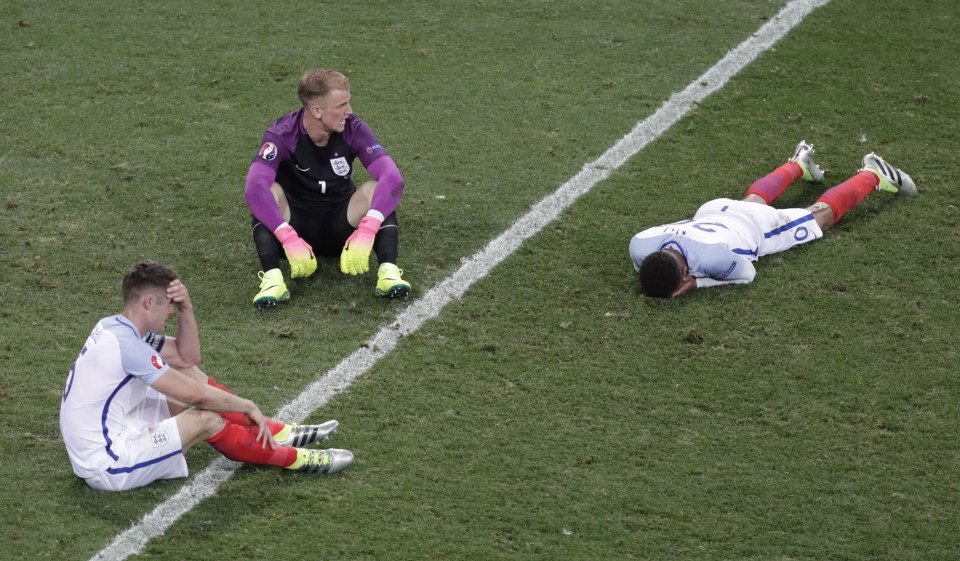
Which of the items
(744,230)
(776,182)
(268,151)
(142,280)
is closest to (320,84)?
(268,151)

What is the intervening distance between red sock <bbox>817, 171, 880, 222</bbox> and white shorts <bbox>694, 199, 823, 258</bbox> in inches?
8.1

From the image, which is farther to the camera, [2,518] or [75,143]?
[75,143]

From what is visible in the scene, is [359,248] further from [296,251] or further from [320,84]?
[320,84]

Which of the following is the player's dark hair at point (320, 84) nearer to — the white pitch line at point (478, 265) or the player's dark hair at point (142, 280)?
the white pitch line at point (478, 265)

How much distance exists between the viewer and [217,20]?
33.4 ft

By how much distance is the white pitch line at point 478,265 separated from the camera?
4977 millimetres

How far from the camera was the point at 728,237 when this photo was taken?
6805 mm

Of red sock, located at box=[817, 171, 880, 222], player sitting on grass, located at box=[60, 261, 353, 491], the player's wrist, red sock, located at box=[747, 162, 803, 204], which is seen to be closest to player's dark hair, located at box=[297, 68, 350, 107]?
the player's wrist

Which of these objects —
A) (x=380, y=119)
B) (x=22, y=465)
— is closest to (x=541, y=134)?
(x=380, y=119)

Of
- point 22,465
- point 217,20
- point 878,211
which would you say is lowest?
point 878,211

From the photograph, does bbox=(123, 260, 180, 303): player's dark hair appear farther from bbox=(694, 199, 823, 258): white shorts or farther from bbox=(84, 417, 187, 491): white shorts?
bbox=(694, 199, 823, 258): white shorts

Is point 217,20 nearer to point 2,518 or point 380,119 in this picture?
point 380,119

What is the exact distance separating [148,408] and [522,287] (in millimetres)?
2478

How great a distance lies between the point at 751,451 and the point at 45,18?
7.40 m
